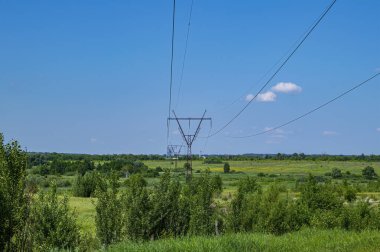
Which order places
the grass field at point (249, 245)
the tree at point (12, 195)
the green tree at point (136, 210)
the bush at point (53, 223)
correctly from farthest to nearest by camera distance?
the green tree at point (136, 210) < the bush at point (53, 223) < the tree at point (12, 195) < the grass field at point (249, 245)

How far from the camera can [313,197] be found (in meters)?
88.3

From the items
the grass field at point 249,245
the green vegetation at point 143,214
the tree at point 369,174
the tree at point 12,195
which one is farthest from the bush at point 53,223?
the tree at point 369,174

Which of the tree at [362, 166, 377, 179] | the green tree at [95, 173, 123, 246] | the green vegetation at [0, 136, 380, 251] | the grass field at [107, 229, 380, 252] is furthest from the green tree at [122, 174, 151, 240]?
the tree at [362, 166, 377, 179]

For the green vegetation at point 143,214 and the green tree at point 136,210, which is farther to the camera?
the green tree at point 136,210

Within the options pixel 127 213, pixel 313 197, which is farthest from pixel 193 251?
pixel 313 197

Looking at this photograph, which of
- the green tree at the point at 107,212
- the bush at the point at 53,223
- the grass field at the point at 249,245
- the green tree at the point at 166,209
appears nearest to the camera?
the grass field at the point at 249,245

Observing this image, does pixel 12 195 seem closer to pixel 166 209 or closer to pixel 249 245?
pixel 249 245

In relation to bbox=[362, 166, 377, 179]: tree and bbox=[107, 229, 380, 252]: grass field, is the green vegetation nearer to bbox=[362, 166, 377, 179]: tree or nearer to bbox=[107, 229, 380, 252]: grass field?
bbox=[107, 229, 380, 252]: grass field

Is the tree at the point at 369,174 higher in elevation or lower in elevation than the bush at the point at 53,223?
higher

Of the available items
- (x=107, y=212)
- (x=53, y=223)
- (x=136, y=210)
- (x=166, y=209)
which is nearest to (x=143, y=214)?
(x=136, y=210)

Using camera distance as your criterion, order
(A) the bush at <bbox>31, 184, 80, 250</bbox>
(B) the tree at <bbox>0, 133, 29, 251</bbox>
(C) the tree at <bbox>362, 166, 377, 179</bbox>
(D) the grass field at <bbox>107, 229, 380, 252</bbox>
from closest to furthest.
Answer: (D) the grass field at <bbox>107, 229, 380, 252</bbox>
(B) the tree at <bbox>0, 133, 29, 251</bbox>
(A) the bush at <bbox>31, 184, 80, 250</bbox>
(C) the tree at <bbox>362, 166, 377, 179</bbox>

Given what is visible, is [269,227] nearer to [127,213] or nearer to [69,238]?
[127,213]

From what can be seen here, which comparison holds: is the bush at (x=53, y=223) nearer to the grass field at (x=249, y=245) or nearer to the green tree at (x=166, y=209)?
the grass field at (x=249, y=245)

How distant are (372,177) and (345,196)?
78.5 metres
